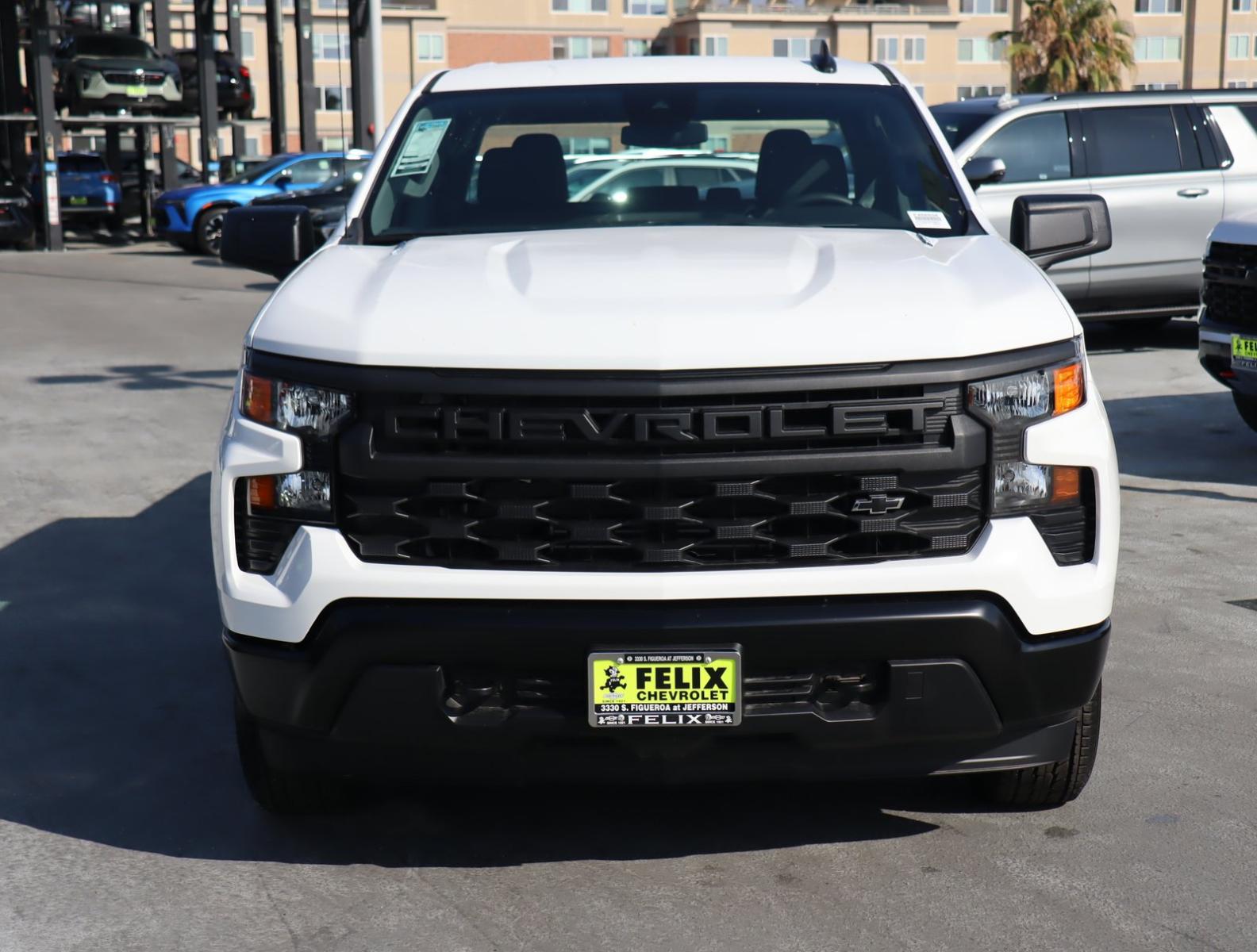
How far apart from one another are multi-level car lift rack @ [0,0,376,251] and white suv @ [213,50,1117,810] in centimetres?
2046

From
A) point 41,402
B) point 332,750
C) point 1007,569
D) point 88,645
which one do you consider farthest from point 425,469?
point 41,402

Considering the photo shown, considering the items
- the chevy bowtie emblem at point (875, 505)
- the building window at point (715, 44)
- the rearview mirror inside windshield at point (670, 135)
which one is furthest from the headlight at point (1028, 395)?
the building window at point (715, 44)

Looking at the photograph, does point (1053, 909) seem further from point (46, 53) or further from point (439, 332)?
point (46, 53)

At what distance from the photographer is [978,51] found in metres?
81.3

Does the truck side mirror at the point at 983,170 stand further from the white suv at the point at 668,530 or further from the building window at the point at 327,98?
the building window at the point at 327,98

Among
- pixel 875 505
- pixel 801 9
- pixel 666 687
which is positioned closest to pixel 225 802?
pixel 666 687

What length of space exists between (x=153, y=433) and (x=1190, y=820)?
282 inches

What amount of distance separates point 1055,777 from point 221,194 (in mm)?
22874

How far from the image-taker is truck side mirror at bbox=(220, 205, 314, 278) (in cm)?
481

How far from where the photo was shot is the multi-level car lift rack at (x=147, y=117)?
89.5 feet

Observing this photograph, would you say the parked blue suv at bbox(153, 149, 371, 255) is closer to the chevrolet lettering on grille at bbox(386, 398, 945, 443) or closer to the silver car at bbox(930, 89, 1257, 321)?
the silver car at bbox(930, 89, 1257, 321)

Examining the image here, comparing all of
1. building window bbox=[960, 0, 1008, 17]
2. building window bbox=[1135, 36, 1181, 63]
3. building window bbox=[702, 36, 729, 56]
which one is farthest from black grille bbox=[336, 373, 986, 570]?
building window bbox=[960, 0, 1008, 17]

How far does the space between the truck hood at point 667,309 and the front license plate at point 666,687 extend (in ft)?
1.92

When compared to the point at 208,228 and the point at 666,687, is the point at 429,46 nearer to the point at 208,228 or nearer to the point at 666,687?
the point at 208,228
